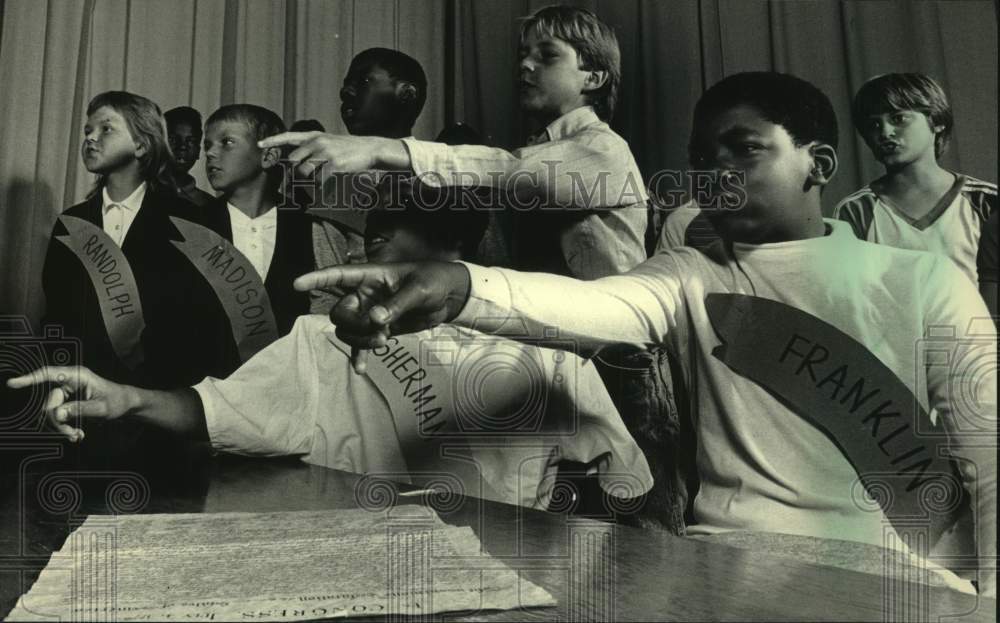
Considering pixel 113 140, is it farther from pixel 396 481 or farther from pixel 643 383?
pixel 643 383

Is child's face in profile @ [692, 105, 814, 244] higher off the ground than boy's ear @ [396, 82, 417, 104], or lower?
lower

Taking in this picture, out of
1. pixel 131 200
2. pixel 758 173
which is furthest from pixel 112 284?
pixel 758 173

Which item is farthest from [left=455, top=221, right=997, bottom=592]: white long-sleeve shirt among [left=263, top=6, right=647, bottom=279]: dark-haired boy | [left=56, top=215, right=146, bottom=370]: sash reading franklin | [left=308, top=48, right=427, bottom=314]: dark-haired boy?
[left=56, top=215, right=146, bottom=370]: sash reading franklin

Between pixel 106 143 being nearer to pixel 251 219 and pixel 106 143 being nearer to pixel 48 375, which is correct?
pixel 251 219

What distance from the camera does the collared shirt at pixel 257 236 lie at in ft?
7.15

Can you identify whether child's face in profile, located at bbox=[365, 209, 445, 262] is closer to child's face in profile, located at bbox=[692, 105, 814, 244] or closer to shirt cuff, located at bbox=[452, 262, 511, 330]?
shirt cuff, located at bbox=[452, 262, 511, 330]

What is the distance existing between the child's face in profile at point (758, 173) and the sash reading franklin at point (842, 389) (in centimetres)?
13

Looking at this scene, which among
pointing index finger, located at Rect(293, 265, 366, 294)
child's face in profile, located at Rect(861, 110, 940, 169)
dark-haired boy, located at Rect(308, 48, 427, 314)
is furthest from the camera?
dark-haired boy, located at Rect(308, 48, 427, 314)

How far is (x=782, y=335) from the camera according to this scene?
165cm

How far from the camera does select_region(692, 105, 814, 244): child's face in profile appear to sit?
1683 mm

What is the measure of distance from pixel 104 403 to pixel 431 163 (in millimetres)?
885

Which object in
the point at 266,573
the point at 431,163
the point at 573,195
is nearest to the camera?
the point at 266,573

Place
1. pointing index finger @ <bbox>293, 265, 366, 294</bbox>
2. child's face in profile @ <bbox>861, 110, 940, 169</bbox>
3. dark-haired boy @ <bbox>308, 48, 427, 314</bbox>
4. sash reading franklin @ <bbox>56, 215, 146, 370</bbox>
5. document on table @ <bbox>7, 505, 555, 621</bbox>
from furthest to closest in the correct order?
sash reading franklin @ <bbox>56, 215, 146, 370</bbox> → dark-haired boy @ <bbox>308, 48, 427, 314</bbox> → child's face in profile @ <bbox>861, 110, 940, 169</bbox> → pointing index finger @ <bbox>293, 265, 366, 294</bbox> → document on table @ <bbox>7, 505, 555, 621</bbox>

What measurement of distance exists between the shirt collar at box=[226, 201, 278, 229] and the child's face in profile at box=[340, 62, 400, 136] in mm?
254
